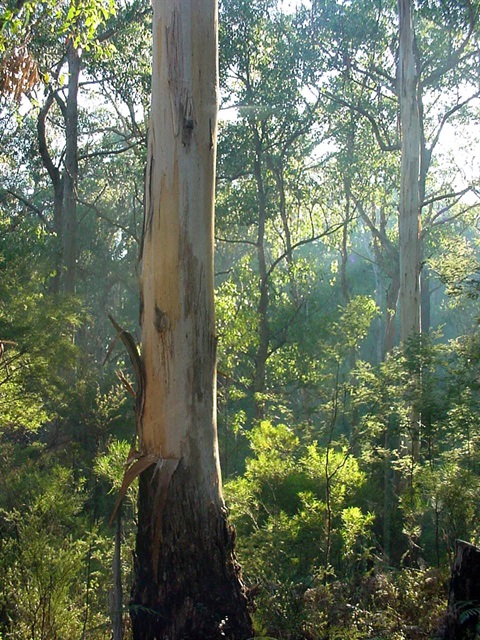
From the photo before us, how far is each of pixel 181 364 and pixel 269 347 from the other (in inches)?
506

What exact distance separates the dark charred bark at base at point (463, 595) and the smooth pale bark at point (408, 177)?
853 centimetres

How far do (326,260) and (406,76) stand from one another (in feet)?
97.8

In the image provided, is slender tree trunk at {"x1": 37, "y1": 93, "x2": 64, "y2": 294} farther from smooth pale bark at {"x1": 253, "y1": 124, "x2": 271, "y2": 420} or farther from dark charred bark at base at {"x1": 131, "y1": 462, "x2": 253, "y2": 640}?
dark charred bark at base at {"x1": 131, "y1": 462, "x2": 253, "y2": 640}

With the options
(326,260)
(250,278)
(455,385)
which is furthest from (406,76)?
(326,260)

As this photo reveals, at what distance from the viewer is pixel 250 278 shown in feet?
55.0

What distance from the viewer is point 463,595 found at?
3697 millimetres

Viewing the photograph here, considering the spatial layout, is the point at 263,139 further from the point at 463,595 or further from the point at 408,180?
the point at 463,595

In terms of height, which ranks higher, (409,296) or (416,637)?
(409,296)

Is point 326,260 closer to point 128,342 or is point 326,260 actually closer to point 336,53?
point 336,53

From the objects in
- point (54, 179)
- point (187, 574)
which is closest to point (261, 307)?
point (54, 179)

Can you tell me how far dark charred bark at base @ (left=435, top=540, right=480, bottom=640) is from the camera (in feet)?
11.6

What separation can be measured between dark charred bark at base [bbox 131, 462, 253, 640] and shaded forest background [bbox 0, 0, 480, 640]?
0.21 m

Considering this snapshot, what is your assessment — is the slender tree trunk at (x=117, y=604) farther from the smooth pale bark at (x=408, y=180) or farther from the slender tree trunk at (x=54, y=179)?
the slender tree trunk at (x=54, y=179)

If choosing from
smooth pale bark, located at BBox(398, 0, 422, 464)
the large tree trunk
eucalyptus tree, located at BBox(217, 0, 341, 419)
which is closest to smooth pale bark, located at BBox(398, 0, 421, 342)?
smooth pale bark, located at BBox(398, 0, 422, 464)
